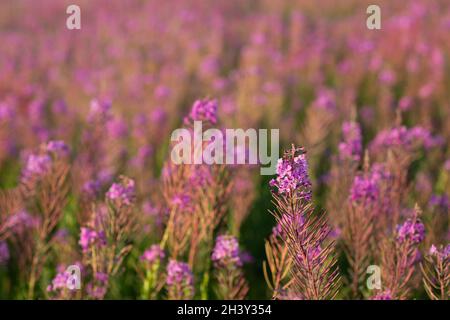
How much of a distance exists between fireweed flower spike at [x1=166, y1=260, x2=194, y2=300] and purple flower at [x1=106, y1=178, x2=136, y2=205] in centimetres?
40

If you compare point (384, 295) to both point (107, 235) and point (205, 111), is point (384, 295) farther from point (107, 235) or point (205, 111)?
point (107, 235)

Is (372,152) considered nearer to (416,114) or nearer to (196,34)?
(416,114)

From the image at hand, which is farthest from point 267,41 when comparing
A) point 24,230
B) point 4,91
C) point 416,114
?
point 24,230

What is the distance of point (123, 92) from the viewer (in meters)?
7.56

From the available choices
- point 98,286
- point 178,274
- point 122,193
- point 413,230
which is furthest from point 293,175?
point 98,286

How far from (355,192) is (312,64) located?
5234 millimetres

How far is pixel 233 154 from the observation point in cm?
332

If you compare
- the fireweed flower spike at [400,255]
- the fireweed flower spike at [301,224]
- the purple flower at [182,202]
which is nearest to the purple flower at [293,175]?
the fireweed flower spike at [301,224]

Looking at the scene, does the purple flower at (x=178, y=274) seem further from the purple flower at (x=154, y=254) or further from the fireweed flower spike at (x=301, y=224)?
the fireweed flower spike at (x=301, y=224)

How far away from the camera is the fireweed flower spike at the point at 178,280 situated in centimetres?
282

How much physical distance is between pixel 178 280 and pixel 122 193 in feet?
1.79

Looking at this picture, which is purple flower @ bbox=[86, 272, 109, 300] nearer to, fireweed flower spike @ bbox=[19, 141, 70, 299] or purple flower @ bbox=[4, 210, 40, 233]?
fireweed flower spike @ bbox=[19, 141, 70, 299]

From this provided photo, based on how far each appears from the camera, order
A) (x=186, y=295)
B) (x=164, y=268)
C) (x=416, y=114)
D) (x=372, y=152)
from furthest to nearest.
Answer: (x=416, y=114) → (x=372, y=152) → (x=164, y=268) → (x=186, y=295)
